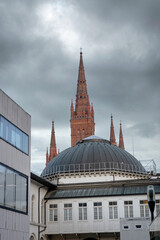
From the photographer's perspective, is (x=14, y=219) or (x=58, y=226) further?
(x=58, y=226)

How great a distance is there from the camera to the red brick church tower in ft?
A: 531

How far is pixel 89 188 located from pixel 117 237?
7228 mm

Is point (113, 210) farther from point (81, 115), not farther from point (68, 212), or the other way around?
point (81, 115)

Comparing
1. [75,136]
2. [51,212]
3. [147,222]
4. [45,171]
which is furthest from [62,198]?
[75,136]

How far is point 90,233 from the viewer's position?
5450 centimetres

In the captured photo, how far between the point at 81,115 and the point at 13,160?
421 feet

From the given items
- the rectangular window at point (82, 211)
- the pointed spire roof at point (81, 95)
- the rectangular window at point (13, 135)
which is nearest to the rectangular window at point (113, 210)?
the rectangular window at point (82, 211)

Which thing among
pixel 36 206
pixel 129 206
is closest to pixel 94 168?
pixel 129 206

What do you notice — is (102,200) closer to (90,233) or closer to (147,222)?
(90,233)

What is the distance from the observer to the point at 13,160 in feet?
115

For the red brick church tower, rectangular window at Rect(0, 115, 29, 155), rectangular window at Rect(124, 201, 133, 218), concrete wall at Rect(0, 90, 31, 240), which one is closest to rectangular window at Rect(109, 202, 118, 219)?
rectangular window at Rect(124, 201, 133, 218)

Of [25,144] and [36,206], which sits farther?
[36,206]

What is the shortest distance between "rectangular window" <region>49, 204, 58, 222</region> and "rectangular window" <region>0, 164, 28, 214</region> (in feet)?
58.3

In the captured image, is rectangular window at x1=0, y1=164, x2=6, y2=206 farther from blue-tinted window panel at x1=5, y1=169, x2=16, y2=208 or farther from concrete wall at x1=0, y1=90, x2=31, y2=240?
blue-tinted window panel at x1=5, y1=169, x2=16, y2=208
